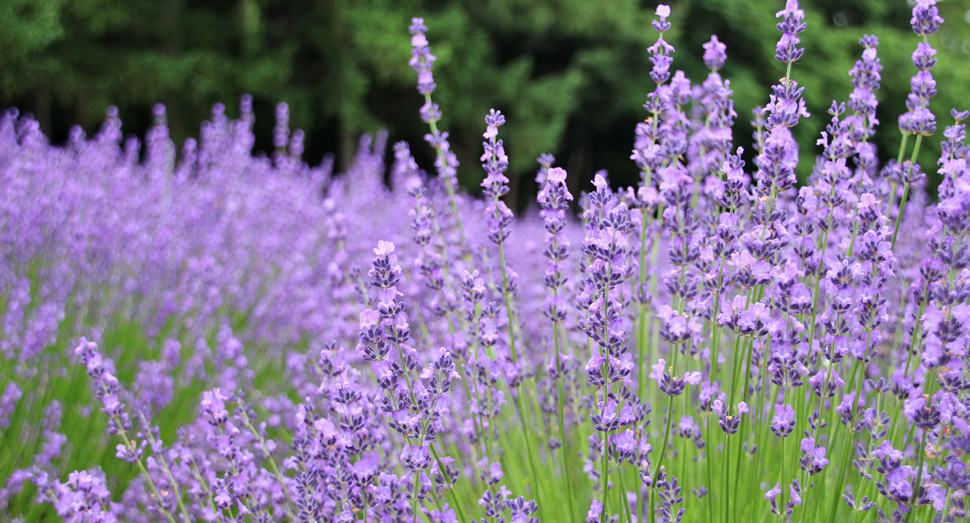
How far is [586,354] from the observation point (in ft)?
7.13

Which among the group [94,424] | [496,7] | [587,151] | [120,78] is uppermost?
[587,151]

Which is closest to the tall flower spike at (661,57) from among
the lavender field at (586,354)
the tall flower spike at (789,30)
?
the lavender field at (586,354)

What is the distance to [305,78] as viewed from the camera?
13.2m

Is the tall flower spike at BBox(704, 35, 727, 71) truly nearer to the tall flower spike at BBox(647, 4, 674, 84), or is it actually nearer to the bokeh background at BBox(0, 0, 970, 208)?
the tall flower spike at BBox(647, 4, 674, 84)

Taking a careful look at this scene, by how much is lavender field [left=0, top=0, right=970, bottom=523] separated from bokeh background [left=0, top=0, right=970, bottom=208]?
285 inches

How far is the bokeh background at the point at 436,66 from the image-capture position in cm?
1088

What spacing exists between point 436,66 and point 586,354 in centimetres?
1102

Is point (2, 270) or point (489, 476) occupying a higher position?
point (2, 270)

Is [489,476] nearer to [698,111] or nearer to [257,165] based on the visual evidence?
[698,111]

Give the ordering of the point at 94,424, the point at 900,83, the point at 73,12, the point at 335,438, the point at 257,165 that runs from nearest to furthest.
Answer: the point at 335,438, the point at 94,424, the point at 257,165, the point at 73,12, the point at 900,83

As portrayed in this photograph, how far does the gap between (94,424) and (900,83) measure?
19.6 metres

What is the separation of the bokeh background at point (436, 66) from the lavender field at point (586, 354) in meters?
7.24

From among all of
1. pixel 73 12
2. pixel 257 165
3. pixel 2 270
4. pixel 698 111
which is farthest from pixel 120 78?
pixel 698 111

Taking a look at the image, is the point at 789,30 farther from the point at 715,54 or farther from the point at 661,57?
the point at 715,54
